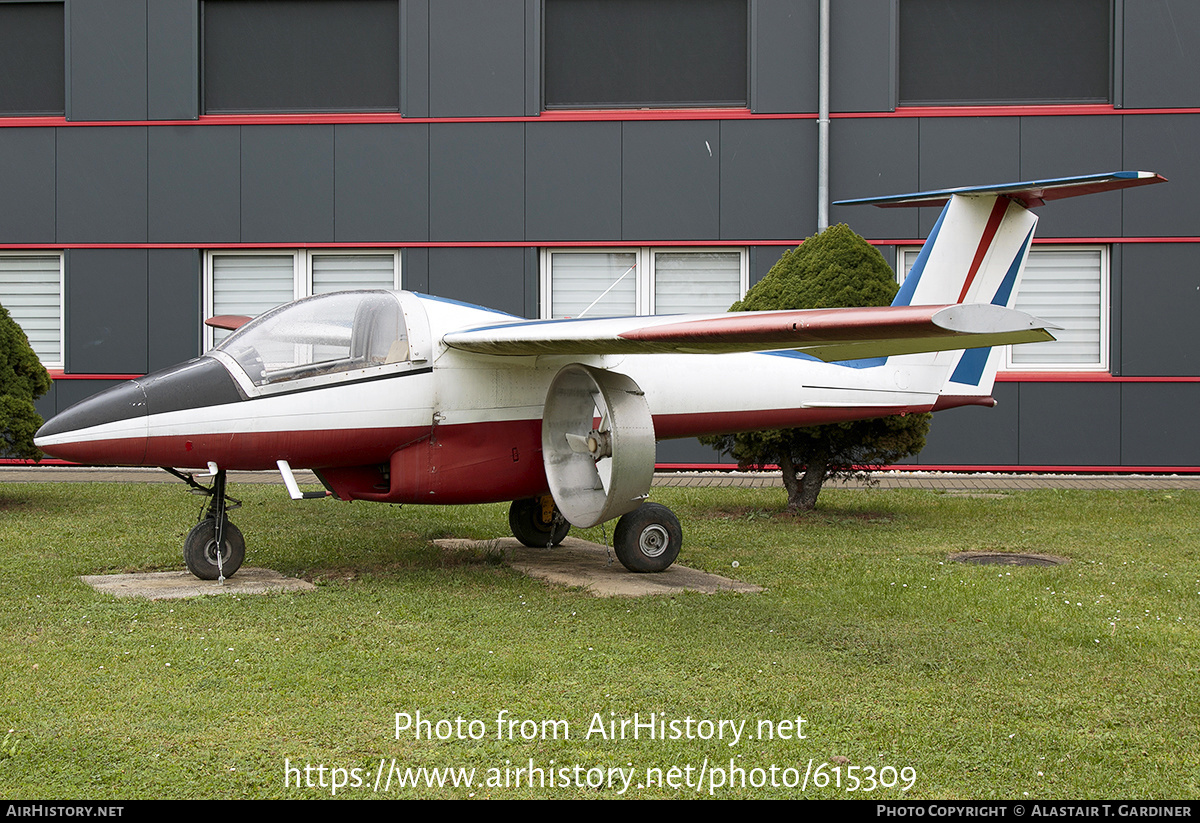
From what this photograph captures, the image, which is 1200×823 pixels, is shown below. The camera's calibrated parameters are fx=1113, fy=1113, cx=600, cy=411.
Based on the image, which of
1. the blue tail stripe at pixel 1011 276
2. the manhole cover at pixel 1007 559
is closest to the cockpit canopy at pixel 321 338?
the manhole cover at pixel 1007 559

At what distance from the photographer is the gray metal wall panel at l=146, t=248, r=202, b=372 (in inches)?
634

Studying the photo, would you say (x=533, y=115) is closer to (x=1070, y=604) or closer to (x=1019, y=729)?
(x=1070, y=604)

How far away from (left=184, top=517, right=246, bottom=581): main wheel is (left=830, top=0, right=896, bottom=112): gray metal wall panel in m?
10.9

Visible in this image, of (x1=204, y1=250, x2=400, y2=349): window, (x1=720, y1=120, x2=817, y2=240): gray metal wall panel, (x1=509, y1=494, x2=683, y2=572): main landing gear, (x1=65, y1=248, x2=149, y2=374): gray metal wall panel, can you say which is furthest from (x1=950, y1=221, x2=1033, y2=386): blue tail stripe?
(x1=65, y1=248, x2=149, y2=374): gray metal wall panel

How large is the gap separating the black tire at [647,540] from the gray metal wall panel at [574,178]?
27.1 feet

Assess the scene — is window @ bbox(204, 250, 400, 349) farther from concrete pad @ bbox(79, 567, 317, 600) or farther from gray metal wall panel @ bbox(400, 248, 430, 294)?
concrete pad @ bbox(79, 567, 317, 600)

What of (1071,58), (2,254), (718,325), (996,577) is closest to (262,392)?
(718,325)

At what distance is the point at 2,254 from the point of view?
647 inches

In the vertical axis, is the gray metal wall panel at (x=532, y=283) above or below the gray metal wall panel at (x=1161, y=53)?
below

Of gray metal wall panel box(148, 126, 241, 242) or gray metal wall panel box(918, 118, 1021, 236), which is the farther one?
gray metal wall panel box(148, 126, 241, 242)

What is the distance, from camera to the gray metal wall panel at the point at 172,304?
16.1 meters

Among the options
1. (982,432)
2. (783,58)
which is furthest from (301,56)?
(982,432)

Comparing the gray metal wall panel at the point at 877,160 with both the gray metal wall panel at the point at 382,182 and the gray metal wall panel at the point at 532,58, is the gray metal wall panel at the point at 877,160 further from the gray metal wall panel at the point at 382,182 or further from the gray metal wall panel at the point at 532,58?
the gray metal wall panel at the point at 382,182

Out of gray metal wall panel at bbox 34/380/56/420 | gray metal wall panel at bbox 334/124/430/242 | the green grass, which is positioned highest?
gray metal wall panel at bbox 334/124/430/242
